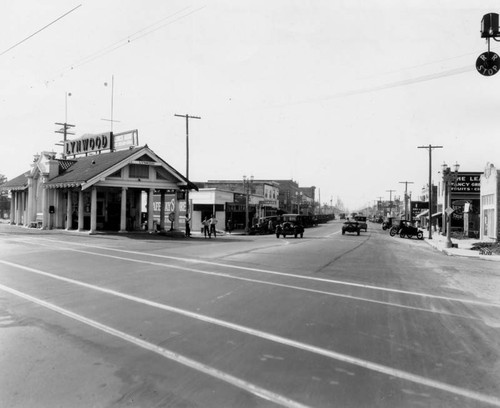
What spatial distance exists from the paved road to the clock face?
5.77m

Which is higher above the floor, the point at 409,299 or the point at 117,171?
the point at 117,171

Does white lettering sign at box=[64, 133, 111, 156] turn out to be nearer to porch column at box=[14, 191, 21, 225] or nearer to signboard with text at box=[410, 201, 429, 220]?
porch column at box=[14, 191, 21, 225]

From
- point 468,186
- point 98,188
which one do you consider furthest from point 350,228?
point 98,188

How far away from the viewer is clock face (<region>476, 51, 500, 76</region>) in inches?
463

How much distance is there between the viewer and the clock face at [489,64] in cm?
1175

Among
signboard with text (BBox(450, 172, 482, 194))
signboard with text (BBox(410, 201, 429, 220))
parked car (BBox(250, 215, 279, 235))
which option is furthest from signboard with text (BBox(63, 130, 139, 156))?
signboard with text (BBox(410, 201, 429, 220))

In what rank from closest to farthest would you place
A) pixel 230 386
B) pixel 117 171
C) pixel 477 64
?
pixel 230 386, pixel 477 64, pixel 117 171

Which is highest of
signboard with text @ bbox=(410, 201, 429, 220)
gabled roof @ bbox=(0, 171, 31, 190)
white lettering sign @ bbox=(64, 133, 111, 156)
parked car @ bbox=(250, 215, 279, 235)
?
white lettering sign @ bbox=(64, 133, 111, 156)

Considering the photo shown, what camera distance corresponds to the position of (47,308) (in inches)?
313

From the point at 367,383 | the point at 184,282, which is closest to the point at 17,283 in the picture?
the point at 184,282

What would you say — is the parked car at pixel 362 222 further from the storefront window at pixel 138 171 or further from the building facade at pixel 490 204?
the storefront window at pixel 138 171

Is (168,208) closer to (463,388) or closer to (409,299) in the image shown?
(409,299)

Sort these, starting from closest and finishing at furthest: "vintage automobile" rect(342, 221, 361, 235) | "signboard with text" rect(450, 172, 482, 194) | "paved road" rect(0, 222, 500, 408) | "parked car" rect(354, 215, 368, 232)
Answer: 1. "paved road" rect(0, 222, 500, 408)
2. "vintage automobile" rect(342, 221, 361, 235)
3. "parked car" rect(354, 215, 368, 232)
4. "signboard with text" rect(450, 172, 482, 194)

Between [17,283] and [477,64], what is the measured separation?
1300 centimetres
